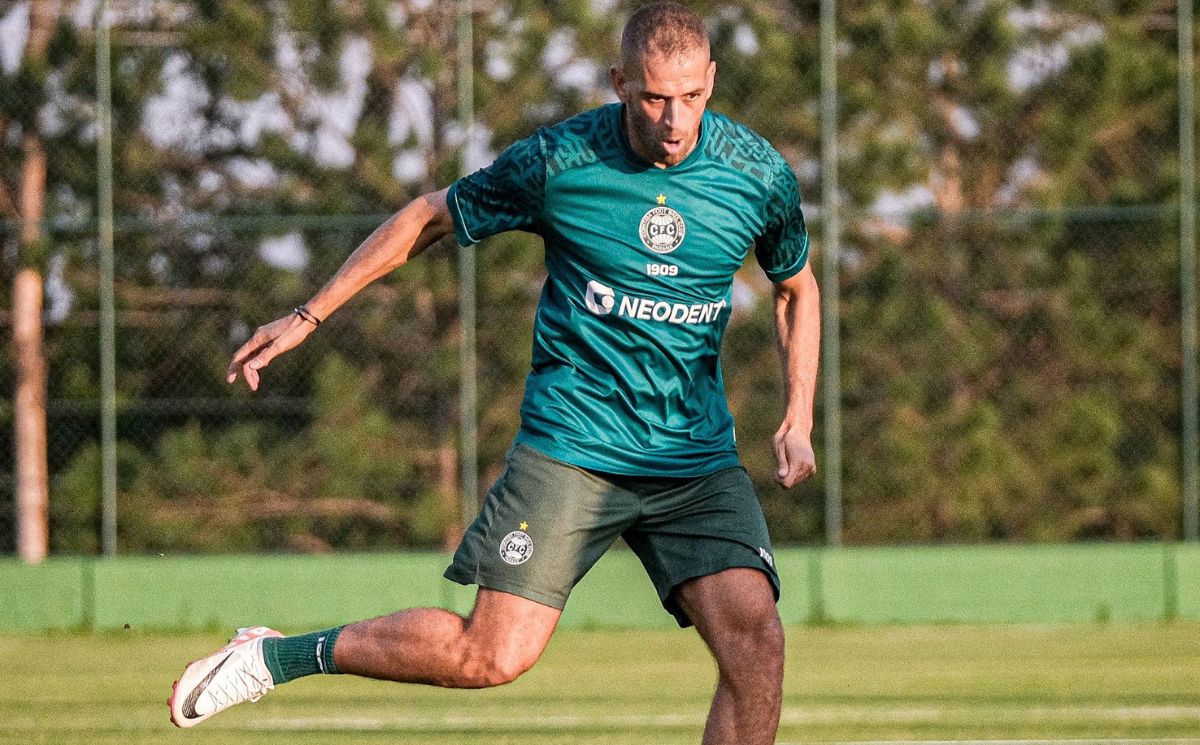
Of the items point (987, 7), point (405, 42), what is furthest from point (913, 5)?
point (405, 42)

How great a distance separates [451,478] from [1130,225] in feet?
19.2

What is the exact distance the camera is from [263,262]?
1688 centimetres

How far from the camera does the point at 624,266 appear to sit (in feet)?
18.6

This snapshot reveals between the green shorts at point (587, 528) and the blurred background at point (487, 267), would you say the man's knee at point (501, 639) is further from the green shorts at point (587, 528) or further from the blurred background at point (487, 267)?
the blurred background at point (487, 267)

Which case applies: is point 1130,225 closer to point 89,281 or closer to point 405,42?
point 405,42

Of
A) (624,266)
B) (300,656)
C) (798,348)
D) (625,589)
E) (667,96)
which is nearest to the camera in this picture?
(667,96)

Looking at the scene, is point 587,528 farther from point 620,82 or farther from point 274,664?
point 620,82

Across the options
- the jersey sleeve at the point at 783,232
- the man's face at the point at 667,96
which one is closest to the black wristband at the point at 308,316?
the man's face at the point at 667,96

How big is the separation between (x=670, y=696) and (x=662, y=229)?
17.0 feet

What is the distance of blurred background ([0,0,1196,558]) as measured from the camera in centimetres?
1642

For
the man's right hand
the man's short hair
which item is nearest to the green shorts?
the man's right hand

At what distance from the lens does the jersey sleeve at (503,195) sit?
5715 millimetres

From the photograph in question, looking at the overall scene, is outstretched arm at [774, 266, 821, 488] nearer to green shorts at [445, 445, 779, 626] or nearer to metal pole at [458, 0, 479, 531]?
green shorts at [445, 445, 779, 626]

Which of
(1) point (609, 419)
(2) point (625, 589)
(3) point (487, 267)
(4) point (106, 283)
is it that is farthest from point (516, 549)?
(4) point (106, 283)
